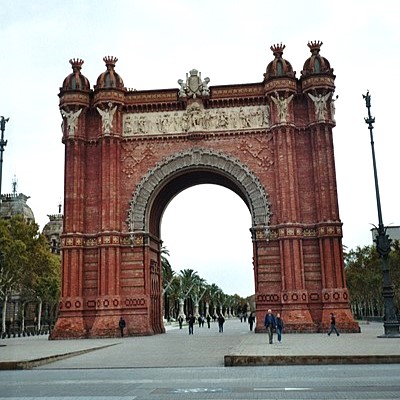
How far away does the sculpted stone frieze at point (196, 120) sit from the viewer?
115 ft

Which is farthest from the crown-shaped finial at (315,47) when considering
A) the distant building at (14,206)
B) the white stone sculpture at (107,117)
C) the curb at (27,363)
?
the distant building at (14,206)

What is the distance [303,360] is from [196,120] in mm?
21672

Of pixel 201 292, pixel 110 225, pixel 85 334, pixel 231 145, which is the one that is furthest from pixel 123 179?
pixel 201 292

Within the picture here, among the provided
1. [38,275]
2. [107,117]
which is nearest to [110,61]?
[107,117]

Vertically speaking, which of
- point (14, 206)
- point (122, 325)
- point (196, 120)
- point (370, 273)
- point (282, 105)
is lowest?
point (122, 325)

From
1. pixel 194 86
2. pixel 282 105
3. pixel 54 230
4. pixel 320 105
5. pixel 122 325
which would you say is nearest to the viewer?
pixel 122 325

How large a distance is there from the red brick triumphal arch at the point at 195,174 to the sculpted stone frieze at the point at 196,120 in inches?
2.6

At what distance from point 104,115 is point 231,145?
7.95 meters

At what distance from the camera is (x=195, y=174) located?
36906 mm

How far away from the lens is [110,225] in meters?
33.9

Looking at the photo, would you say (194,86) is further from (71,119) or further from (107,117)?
(71,119)

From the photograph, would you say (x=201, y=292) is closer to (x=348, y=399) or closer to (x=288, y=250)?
(x=288, y=250)

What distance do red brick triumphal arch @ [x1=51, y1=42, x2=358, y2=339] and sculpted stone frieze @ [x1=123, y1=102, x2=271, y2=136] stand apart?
0.22 ft

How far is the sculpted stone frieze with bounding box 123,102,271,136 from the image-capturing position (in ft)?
115
